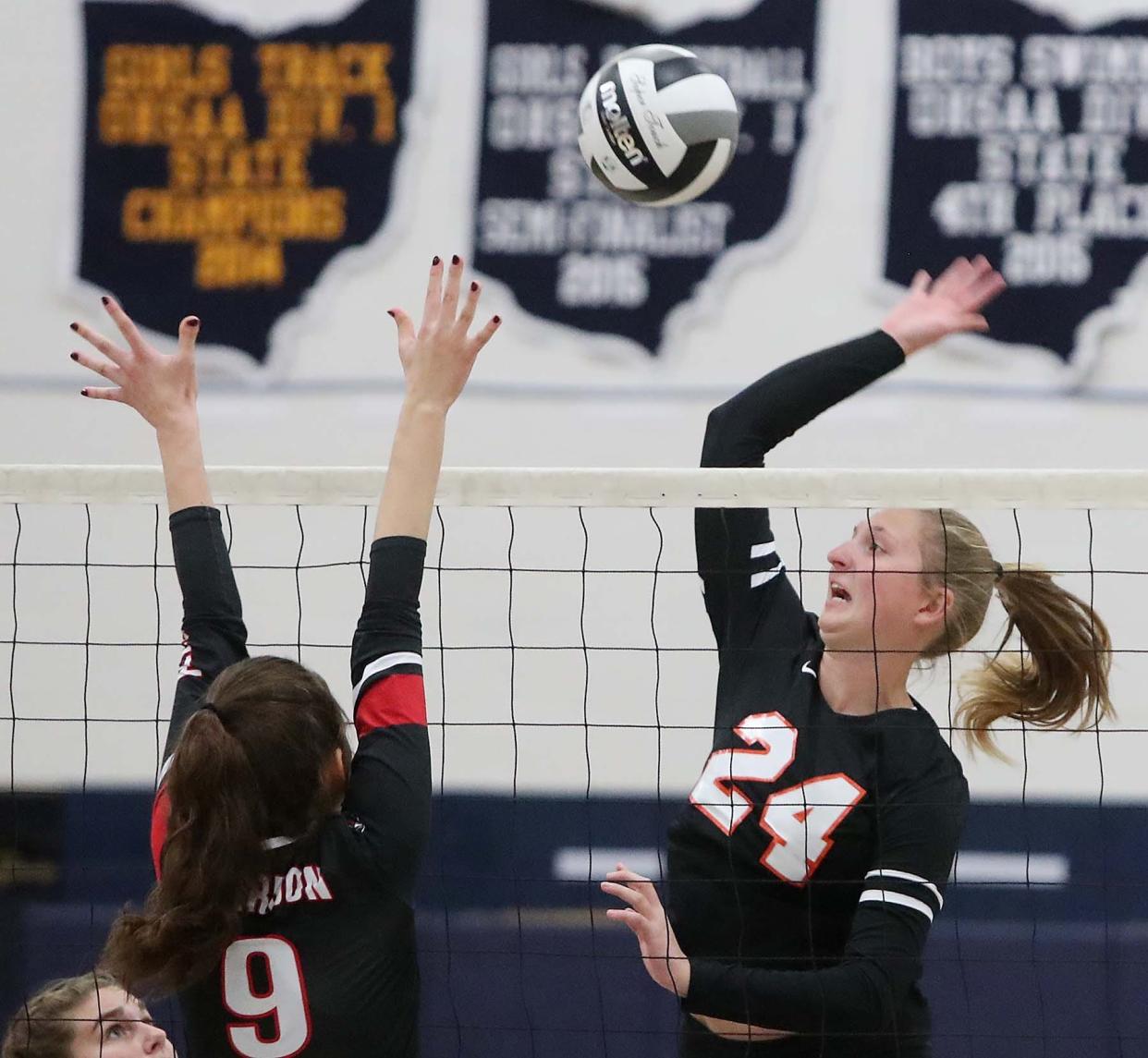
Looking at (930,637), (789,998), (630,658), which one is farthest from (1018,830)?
(789,998)

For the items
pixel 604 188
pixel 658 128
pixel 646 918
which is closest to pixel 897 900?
pixel 646 918

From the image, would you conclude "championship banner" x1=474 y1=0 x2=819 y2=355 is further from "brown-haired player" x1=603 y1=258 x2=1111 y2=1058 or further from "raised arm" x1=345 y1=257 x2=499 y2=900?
"raised arm" x1=345 y1=257 x2=499 y2=900

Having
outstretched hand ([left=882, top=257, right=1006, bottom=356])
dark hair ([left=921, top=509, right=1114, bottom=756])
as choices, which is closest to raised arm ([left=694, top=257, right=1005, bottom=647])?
outstretched hand ([left=882, top=257, right=1006, bottom=356])

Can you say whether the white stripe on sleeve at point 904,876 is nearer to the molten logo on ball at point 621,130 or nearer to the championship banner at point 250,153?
the molten logo on ball at point 621,130

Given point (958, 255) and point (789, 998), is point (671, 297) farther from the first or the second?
point (789, 998)

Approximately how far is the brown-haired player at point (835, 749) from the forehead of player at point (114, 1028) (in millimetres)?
744

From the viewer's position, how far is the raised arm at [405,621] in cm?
186

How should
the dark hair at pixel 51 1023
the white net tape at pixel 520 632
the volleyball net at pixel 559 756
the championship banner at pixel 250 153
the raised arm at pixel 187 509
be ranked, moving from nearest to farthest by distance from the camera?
the raised arm at pixel 187 509 → the dark hair at pixel 51 1023 → the volleyball net at pixel 559 756 → the white net tape at pixel 520 632 → the championship banner at pixel 250 153

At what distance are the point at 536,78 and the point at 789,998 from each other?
3881 millimetres

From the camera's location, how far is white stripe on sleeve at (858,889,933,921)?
93.0 inches

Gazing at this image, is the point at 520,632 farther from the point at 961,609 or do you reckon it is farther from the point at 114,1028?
the point at 114,1028

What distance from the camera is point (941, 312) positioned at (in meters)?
2.69

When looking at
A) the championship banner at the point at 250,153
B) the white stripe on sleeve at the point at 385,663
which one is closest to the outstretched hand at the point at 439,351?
the white stripe on sleeve at the point at 385,663

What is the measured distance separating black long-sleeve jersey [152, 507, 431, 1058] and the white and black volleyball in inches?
65.7
